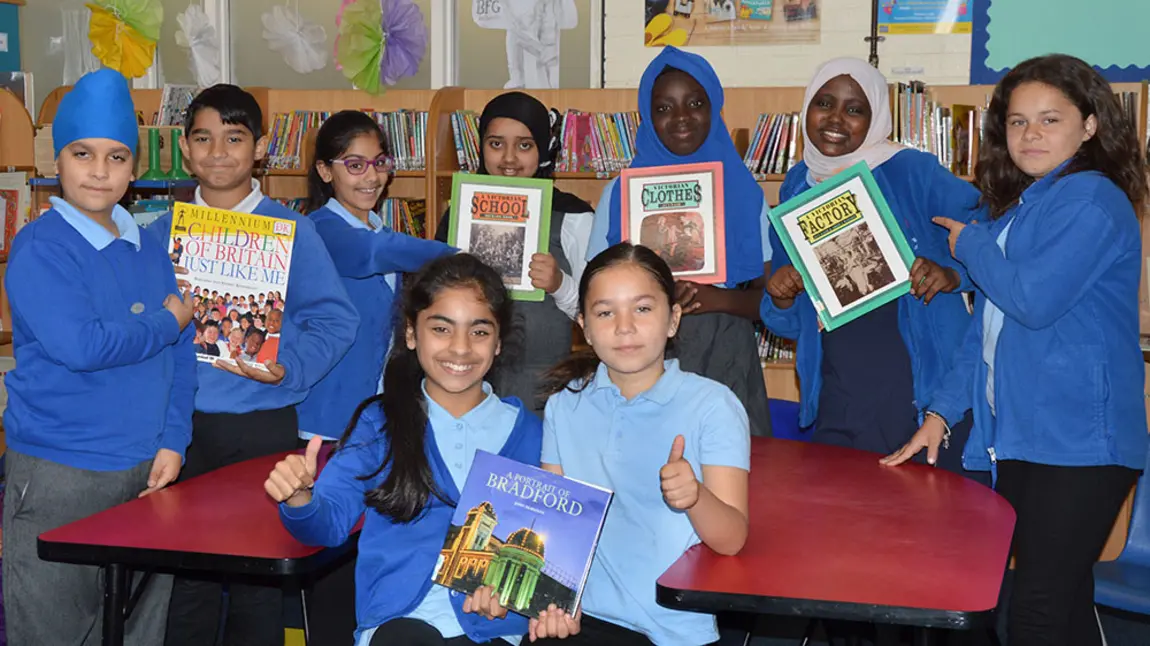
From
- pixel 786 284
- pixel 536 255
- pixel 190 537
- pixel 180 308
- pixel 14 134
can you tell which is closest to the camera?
pixel 190 537

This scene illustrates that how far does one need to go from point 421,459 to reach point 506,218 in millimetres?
1204

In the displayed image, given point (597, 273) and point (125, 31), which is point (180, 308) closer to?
point (597, 273)

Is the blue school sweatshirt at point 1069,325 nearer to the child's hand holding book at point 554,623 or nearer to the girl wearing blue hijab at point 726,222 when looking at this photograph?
the girl wearing blue hijab at point 726,222

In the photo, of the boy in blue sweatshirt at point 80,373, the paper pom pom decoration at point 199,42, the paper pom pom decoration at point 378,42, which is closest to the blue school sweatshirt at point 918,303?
the boy in blue sweatshirt at point 80,373

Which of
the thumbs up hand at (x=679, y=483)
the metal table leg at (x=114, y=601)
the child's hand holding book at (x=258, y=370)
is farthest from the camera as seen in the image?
the child's hand holding book at (x=258, y=370)

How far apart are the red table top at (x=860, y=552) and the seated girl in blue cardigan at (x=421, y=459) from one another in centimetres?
49

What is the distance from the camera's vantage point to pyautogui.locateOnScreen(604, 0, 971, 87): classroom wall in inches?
275

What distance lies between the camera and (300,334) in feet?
9.64

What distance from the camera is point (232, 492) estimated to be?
97.4 inches

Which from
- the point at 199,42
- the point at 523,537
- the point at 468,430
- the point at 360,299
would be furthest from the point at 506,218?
the point at 199,42

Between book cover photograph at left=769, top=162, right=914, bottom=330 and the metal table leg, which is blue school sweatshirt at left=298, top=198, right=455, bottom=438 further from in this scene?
book cover photograph at left=769, top=162, right=914, bottom=330

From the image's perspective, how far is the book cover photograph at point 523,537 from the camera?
1964 millimetres

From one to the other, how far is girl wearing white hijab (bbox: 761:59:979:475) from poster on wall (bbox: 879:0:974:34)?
414cm

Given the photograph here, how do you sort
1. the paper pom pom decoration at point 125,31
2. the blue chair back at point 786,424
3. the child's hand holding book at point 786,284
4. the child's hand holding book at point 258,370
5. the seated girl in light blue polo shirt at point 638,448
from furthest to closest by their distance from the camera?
the paper pom pom decoration at point 125,31
the blue chair back at point 786,424
the child's hand holding book at point 786,284
the child's hand holding book at point 258,370
the seated girl in light blue polo shirt at point 638,448
